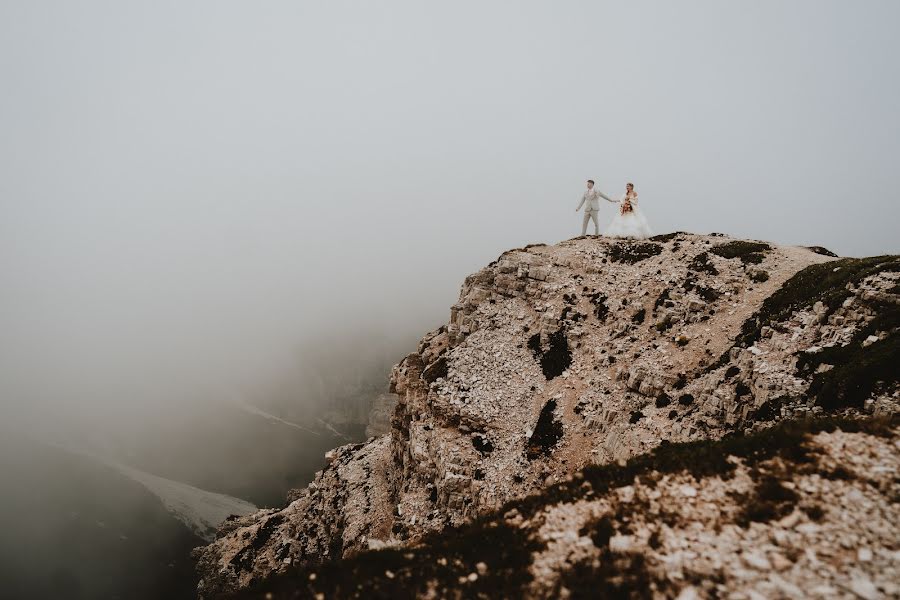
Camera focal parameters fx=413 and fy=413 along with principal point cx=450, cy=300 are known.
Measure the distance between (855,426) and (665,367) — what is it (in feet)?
64.7

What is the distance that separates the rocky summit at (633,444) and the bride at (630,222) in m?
1.95

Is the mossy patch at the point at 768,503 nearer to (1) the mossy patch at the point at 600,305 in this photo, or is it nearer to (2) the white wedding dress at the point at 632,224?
(1) the mossy patch at the point at 600,305

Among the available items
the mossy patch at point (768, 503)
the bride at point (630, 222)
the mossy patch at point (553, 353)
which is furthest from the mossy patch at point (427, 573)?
the bride at point (630, 222)

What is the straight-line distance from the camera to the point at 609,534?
12297 millimetres

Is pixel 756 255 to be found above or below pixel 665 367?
above

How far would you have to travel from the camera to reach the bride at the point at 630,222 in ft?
160

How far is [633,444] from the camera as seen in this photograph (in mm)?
29797

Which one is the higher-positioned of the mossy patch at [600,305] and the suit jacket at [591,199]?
the suit jacket at [591,199]

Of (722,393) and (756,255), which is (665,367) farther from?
(756,255)

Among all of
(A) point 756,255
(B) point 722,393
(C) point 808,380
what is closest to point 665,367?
(B) point 722,393

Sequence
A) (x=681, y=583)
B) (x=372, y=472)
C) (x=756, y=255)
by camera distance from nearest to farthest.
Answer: (x=681, y=583) < (x=756, y=255) < (x=372, y=472)

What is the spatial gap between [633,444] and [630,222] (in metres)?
29.4

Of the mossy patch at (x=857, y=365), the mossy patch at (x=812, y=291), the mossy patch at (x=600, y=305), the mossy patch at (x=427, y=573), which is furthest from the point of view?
the mossy patch at (x=600, y=305)

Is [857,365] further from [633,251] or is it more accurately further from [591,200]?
[591,200]
